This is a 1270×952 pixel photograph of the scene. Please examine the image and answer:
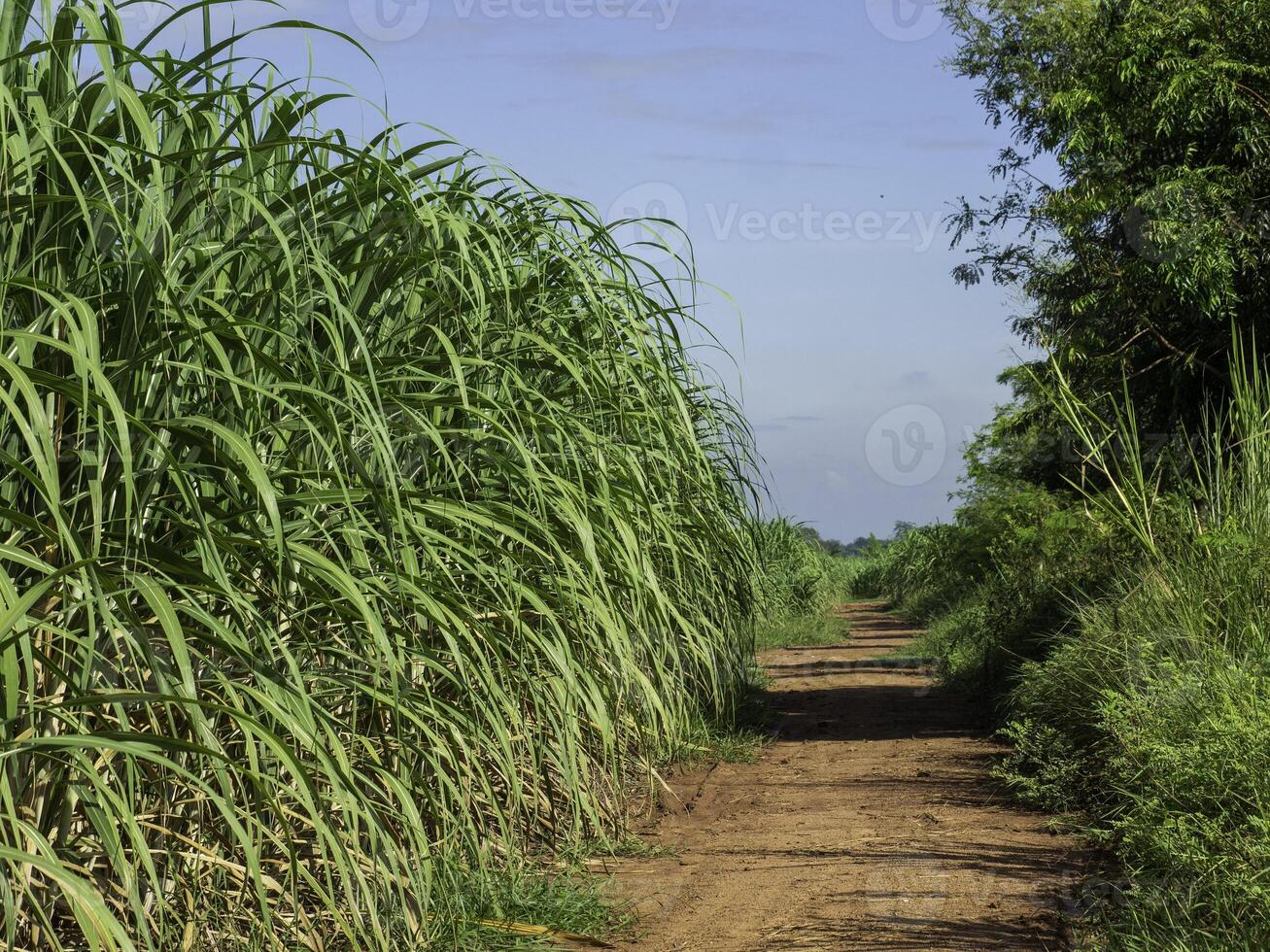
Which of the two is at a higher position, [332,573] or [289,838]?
[332,573]

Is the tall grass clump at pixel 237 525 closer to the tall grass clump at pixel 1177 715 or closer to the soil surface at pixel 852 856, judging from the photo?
the soil surface at pixel 852 856

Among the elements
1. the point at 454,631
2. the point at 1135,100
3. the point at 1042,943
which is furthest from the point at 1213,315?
the point at 454,631

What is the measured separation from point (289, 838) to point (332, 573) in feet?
1.62

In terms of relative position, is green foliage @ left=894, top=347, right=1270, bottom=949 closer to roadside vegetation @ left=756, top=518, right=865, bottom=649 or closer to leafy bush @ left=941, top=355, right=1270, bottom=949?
leafy bush @ left=941, top=355, right=1270, bottom=949

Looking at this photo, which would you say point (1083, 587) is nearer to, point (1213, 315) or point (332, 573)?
point (1213, 315)

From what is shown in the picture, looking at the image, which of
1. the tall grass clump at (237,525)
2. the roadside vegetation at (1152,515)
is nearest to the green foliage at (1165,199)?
the roadside vegetation at (1152,515)

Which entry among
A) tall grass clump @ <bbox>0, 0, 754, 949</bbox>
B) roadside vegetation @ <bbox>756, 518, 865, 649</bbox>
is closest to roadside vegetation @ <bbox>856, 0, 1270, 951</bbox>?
tall grass clump @ <bbox>0, 0, 754, 949</bbox>

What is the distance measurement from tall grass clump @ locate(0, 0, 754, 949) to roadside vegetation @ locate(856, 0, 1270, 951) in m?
1.66

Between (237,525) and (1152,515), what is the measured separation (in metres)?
5.68

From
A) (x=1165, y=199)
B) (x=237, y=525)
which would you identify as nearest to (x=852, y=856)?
(x=237, y=525)

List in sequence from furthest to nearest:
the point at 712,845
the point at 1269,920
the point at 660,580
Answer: the point at 712,845, the point at 660,580, the point at 1269,920

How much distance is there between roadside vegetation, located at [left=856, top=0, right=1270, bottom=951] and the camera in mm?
3824

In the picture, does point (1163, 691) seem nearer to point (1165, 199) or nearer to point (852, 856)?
point (852, 856)

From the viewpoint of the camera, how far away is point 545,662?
3787 mm
